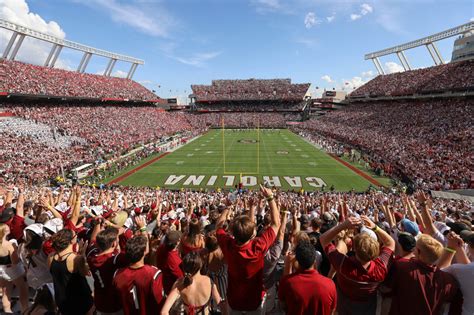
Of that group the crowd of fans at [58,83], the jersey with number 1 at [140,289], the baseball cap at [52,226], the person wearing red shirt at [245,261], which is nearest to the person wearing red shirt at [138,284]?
the jersey with number 1 at [140,289]

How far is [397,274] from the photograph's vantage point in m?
2.75

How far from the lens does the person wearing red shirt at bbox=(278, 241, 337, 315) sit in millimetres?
2473

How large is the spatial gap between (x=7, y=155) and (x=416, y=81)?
65192mm

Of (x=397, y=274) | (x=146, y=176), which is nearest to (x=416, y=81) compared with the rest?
(x=146, y=176)

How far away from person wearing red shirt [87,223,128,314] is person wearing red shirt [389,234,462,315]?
9.79 feet

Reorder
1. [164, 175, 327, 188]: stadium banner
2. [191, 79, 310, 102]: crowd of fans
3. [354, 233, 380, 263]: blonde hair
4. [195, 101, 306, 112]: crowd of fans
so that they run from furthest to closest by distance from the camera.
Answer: [191, 79, 310, 102]: crowd of fans → [195, 101, 306, 112]: crowd of fans → [164, 175, 327, 188]: stadium banner → [354, 233, 380, 263]: blonde hair

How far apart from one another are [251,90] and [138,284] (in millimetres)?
90238

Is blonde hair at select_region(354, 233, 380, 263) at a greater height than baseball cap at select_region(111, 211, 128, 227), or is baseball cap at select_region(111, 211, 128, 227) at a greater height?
blonde hair at select_region(354, 233, 380, 263)

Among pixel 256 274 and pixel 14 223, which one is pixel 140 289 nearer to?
pixel 256 274

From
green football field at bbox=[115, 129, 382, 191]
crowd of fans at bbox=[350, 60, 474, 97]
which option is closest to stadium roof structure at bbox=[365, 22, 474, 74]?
crowd of fans at bbox=[350, 60, 474, 97]

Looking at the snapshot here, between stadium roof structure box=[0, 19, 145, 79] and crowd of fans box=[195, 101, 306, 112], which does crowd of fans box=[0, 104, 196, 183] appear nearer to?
stadium roof structure box=[0, 19, 145, 79]

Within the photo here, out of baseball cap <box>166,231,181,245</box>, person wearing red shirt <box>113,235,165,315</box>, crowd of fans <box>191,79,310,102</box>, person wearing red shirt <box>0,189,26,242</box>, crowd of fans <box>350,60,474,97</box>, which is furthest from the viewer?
crowd of fans <box>191,79,310,102</box>

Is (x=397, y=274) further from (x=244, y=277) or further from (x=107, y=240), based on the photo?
(x=107, y=240)

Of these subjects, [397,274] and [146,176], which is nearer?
[397,274]
